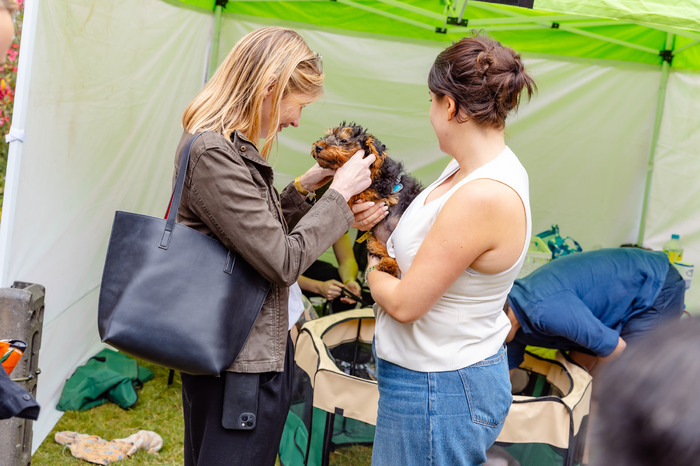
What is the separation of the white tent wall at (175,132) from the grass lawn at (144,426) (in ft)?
0.42

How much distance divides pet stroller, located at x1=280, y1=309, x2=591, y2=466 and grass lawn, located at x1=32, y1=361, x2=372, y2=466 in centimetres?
26

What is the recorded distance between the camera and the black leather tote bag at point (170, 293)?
64.0 inches

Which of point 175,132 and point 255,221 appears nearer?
point 255,221

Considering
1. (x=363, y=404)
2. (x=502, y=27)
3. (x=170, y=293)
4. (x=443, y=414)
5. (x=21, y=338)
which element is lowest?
(x=363, y=404)

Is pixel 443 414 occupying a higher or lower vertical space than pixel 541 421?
higher

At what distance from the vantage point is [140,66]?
4234 millimetres

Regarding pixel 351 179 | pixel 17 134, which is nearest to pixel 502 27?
pixel 351 179

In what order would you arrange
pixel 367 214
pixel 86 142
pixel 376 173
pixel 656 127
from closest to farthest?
pixel 367 214 < pixel 376 173 < pixel 86 142 < pixel 656 127

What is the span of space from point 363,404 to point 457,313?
1355 millimetres

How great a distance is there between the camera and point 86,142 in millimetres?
3660

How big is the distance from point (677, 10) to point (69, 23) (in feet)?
9.73

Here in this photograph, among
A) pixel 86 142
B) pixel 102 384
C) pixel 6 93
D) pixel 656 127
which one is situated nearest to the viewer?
pixel 86 142

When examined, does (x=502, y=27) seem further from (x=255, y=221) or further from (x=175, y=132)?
A: (x=255, y=221)

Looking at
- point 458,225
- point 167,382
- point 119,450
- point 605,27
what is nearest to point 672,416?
point 458,225
